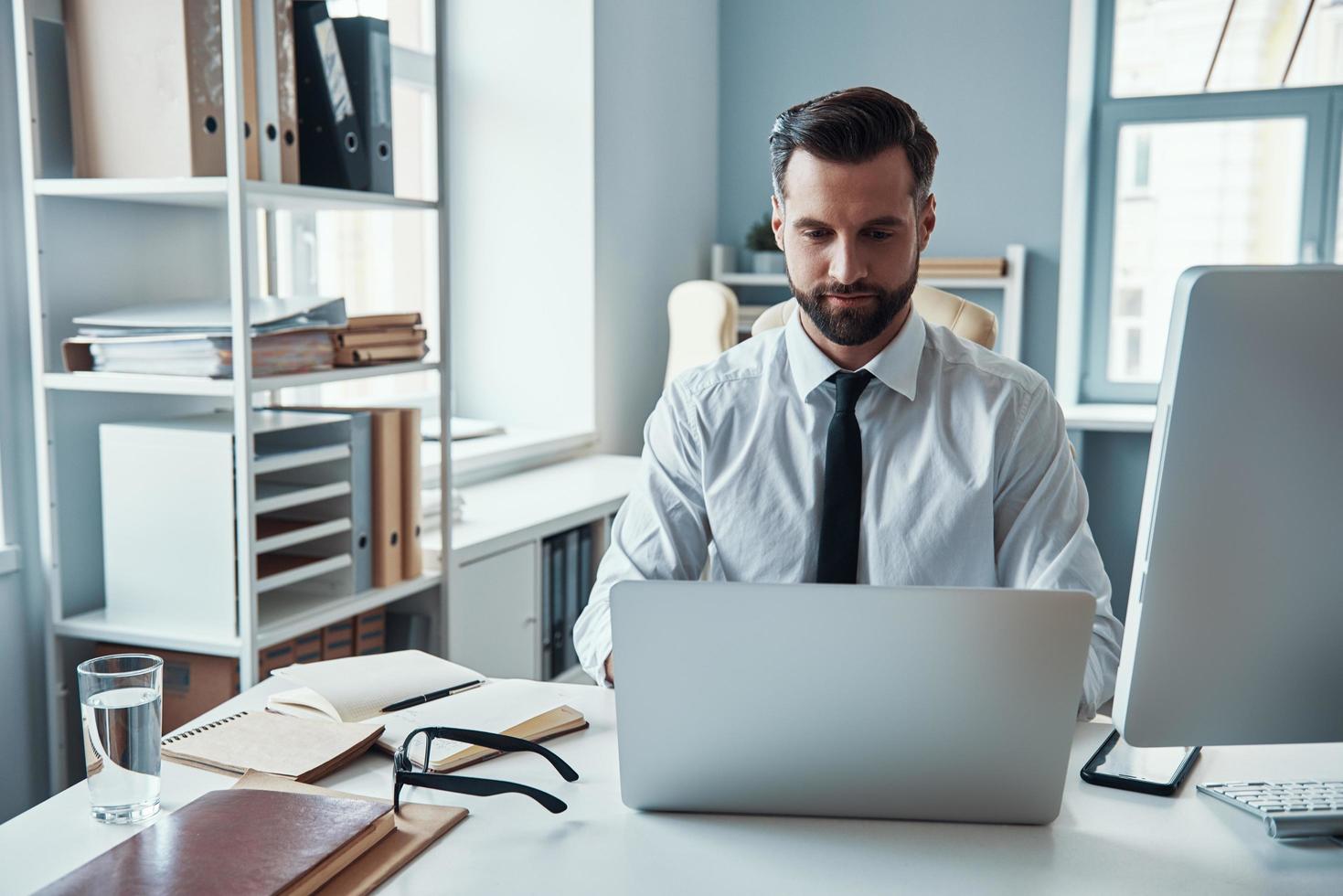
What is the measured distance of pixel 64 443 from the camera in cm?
197

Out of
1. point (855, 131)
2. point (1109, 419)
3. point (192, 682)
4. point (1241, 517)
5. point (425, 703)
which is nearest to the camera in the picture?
point (1241, 517)

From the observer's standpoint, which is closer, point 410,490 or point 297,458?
point 297,458

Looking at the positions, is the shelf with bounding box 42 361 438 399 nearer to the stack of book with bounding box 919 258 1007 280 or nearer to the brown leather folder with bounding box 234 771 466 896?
the brown leather folder with bounding box 234 771 466 896

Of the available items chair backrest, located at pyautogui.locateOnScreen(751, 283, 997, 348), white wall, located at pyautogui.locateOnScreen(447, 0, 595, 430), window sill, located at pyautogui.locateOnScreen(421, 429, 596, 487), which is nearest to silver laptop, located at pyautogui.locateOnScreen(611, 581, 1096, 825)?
chair backrest, located at pyautogui.locateOnScreen(751, 283, 997, 348)

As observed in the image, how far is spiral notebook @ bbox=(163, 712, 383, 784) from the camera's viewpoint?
3.67 ft

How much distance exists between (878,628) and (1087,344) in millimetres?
3431

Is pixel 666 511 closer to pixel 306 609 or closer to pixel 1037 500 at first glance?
pixel 1037 500

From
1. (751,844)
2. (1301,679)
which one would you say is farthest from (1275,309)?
(751,844)

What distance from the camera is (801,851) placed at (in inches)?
37.2

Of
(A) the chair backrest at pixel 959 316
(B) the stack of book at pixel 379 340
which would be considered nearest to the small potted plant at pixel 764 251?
(B) the stack of book at pixel 379 340

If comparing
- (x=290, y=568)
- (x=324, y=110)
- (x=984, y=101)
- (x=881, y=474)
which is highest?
(x=984, y=101)

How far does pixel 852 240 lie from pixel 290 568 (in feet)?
3.55

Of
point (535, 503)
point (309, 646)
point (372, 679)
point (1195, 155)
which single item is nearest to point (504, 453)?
point (535, 503)

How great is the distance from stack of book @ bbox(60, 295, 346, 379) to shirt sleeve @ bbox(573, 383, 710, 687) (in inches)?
25.2
